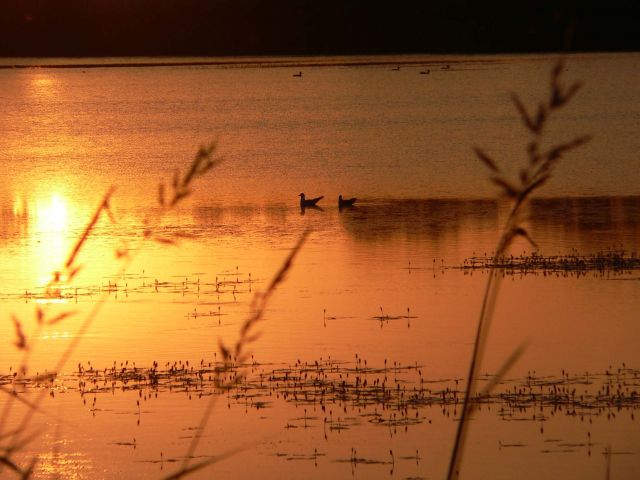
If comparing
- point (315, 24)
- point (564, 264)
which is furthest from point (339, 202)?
point (315, 24)

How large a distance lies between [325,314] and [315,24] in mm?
93047

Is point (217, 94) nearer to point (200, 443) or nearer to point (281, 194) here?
point (281, 194)

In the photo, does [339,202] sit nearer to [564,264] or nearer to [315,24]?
[564,264]

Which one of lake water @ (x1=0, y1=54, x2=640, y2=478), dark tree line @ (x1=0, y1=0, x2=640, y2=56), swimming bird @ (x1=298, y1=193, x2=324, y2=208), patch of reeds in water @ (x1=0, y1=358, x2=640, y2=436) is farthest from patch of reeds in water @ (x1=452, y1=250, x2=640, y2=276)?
dark tree line @ (x1=0, y1=0, x2=640, y2=56)

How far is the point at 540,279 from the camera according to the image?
12.8 meters

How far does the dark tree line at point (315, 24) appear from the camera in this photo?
3775 inches

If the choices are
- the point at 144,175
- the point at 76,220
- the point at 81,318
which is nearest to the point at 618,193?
the point at 76,220

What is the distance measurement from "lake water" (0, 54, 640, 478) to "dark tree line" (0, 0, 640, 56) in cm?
Result: 6520

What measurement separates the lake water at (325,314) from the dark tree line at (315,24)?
65205 mm

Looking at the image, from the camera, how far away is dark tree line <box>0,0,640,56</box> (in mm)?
95875

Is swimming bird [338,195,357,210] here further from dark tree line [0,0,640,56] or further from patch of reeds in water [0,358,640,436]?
dark tree line [0,0,640,56]

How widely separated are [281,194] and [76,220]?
458 centimetres

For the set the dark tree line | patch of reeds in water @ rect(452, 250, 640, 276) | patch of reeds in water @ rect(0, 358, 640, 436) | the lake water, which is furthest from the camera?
the dark tree line

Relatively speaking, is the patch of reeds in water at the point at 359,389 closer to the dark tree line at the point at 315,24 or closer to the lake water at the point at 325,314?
the lake water at the point at 325,314
